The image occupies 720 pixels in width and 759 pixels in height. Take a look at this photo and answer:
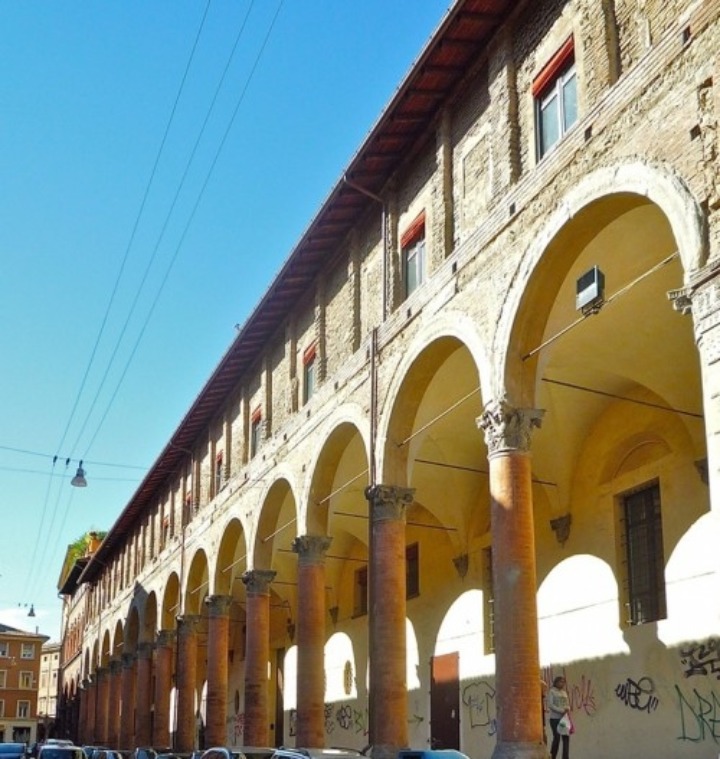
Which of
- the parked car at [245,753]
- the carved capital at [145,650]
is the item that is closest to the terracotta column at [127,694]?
the carved capital at [145,650]

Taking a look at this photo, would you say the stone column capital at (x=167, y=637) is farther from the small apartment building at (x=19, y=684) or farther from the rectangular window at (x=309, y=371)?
the small apartment building at (x=19, y=684)

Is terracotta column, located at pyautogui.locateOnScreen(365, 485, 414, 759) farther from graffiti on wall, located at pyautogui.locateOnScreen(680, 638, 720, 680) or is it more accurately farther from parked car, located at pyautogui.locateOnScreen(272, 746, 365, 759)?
graffiti on wall, located at pyautogui.locateOnScreen(680, 638, 720, 680)

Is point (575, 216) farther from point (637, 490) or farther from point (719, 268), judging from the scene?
point (637, 490)

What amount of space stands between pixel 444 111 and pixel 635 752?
9681 mm

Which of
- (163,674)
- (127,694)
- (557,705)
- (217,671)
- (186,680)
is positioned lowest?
(557,705)

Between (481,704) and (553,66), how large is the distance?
38.3 feet

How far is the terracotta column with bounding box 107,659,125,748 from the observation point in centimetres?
4091

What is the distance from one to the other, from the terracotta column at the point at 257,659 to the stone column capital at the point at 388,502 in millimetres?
7094

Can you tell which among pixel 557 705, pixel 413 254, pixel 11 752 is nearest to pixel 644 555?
pixel 557 705

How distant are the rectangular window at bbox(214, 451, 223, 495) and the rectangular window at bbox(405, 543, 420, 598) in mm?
6096

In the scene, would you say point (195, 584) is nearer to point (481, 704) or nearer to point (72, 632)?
point (481, 704)

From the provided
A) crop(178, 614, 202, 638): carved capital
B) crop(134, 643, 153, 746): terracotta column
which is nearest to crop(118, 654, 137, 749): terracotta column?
crop(134, 643, 153, 746): terracotta column

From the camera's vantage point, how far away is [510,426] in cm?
1299

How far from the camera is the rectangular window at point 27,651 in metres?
81.8
